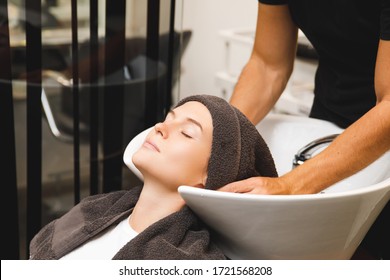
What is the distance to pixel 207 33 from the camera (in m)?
2.44

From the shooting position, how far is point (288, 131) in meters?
1.56

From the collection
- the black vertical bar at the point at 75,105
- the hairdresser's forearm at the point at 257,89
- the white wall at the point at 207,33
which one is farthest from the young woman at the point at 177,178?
the white wall at the point at 207,33

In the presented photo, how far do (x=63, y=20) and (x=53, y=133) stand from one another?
32cm

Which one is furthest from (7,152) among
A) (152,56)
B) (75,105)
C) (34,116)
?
(152,56)

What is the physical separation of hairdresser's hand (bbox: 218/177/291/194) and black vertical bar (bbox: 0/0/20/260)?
620 mm

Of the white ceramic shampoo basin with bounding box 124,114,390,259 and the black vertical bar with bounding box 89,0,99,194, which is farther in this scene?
the black vertical bar with bounding box 89,0,99,194

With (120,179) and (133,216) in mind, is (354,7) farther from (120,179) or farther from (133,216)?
(120,179)

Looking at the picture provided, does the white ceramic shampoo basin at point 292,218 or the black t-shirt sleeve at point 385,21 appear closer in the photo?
the white ceramic shampoo basin at point 292,218

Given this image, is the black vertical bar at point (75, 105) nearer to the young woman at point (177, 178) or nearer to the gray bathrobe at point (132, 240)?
the gray bathrobe at point (132, 240)

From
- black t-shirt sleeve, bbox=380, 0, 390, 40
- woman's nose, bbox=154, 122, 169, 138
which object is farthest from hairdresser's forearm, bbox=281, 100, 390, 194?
woman's nose, bbox=154, 122, 169, 138

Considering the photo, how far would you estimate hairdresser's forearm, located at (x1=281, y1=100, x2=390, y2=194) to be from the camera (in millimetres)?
1238

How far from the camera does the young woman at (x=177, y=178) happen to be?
120cm

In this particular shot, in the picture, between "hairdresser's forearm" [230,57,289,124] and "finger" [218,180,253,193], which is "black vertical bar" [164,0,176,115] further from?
"finger" [218,180,253,193]

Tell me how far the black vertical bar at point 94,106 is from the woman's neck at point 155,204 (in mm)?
477
